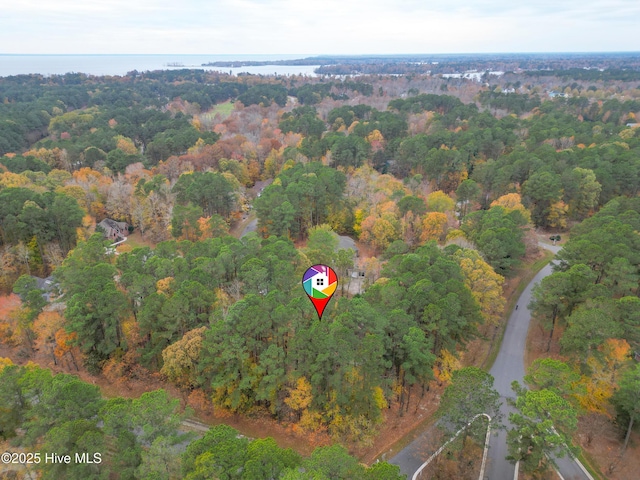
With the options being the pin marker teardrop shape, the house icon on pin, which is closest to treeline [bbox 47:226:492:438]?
the pin marker teardrop shape

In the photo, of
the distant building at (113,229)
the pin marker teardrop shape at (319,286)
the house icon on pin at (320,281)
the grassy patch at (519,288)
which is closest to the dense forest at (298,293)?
the pin marker teardrop shape at (319,286)

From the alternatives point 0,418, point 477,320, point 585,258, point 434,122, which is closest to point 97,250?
point 0,418

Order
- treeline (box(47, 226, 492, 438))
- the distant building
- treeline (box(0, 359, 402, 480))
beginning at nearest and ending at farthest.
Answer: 1. treeline (box(0, 359, 402, 480))
2. treeline (box(47, 226, 492, 438))
3. the distant building

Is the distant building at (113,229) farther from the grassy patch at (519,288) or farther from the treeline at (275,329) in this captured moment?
the grassy patch at (519,288)

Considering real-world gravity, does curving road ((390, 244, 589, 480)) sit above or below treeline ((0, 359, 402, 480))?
below

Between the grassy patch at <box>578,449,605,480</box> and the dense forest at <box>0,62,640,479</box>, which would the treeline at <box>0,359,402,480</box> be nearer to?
the dense forest at <box>0,62,640,479</box>

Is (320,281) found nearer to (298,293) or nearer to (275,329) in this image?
(298,293)
